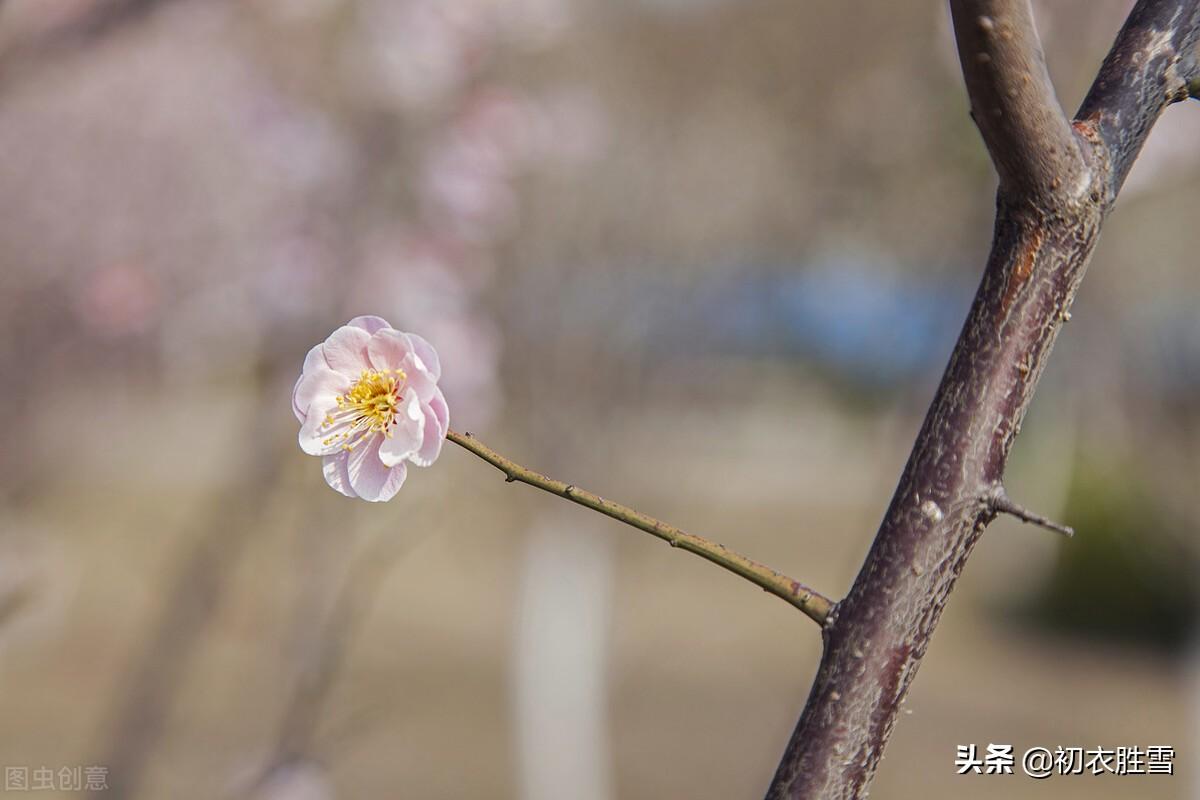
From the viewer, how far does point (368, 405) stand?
33.5 inches

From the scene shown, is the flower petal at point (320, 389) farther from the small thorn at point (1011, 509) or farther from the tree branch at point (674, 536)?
the small thorn at point (1011, 509)

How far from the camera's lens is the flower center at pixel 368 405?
836mm

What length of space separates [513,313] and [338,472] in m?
4.41

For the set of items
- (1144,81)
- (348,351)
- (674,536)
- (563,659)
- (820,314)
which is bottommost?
(674,536)

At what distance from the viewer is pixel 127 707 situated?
373 cm

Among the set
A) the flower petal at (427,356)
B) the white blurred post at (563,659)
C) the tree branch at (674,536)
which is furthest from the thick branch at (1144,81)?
the white blurred post at (563,659)

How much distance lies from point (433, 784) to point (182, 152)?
3.67 m

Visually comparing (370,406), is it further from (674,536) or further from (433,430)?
(674,536)

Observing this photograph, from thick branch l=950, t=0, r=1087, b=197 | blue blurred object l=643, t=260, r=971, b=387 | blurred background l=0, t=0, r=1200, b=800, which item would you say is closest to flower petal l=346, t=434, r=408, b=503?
thick branch l=950, t=0, r=1087, b=197

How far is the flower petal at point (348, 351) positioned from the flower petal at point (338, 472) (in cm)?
6

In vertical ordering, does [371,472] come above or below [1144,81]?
below

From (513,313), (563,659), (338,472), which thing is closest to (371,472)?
(338,472)

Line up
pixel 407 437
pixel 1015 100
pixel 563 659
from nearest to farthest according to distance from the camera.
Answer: pixel 1015 100, pixel 407 437, pixel 563 659

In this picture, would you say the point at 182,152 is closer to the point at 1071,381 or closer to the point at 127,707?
the point at 127,707
